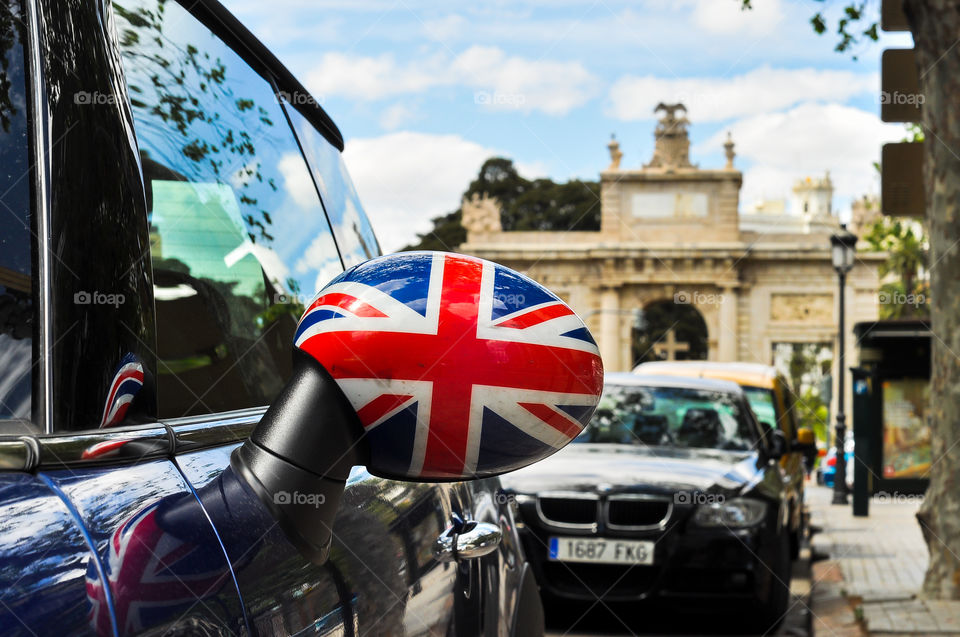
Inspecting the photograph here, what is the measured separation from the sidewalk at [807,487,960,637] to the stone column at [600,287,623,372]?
3447 centimetres

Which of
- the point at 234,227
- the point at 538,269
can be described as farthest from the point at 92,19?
the point at 538,269

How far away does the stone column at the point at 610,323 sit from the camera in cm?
5250

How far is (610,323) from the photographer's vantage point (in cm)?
5269

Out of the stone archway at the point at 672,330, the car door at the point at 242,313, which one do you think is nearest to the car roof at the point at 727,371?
the car door at the point at 242,313

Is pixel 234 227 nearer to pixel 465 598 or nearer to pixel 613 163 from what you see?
pixel 465 598

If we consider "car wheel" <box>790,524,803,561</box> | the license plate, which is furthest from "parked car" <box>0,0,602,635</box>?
"car wheel" <box>790,524,803,561</box>

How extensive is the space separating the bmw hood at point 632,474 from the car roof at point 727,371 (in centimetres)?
480

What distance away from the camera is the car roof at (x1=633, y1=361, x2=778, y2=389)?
1392cm

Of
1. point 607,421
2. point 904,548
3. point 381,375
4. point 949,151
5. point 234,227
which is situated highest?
point 949,151

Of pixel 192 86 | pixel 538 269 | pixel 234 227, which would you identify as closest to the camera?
pixel 192 86

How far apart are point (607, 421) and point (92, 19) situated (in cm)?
782

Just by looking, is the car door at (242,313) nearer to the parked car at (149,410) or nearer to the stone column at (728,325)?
the parked car at (149,410)

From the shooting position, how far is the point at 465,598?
183cm

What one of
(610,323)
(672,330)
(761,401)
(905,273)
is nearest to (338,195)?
(761,401)
